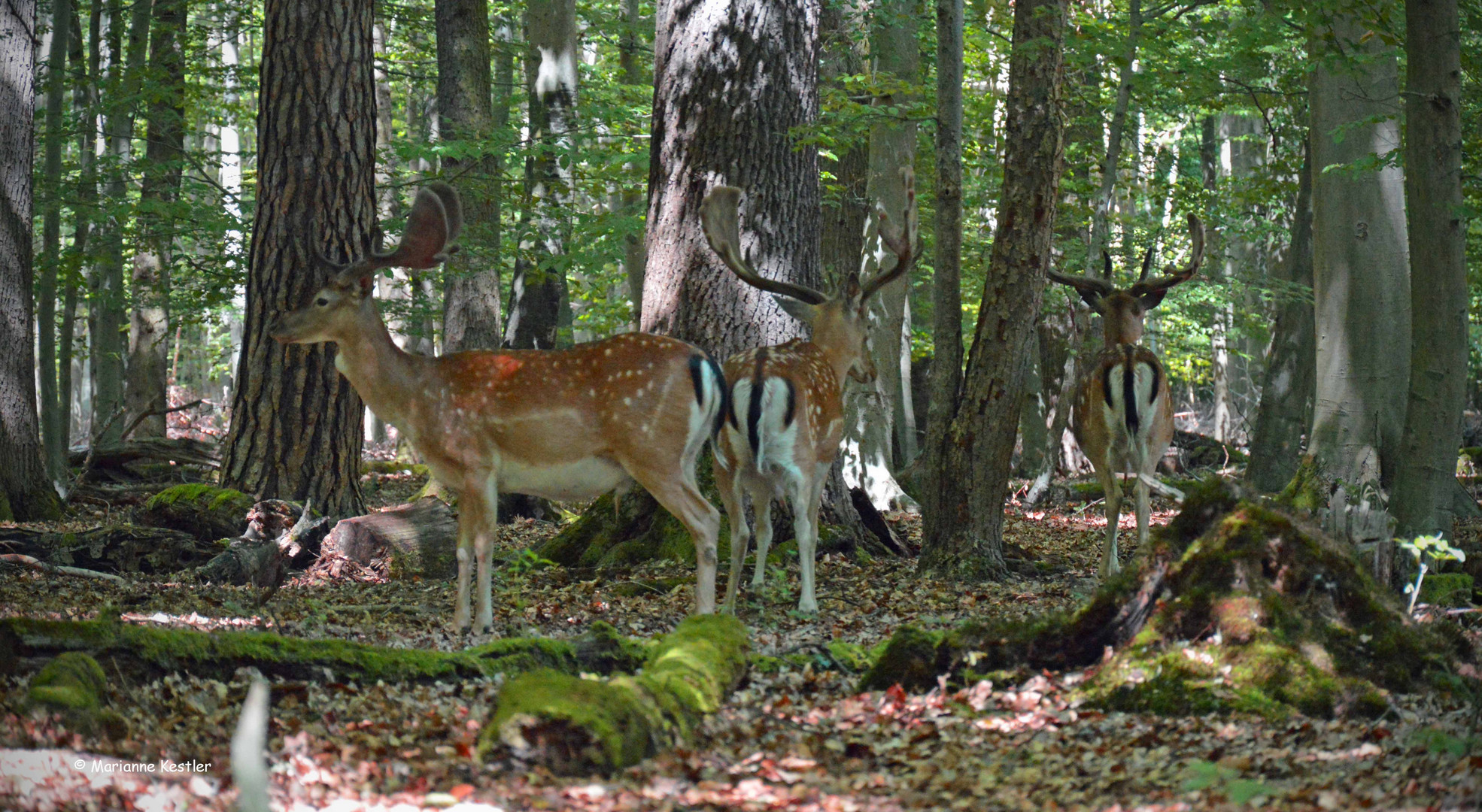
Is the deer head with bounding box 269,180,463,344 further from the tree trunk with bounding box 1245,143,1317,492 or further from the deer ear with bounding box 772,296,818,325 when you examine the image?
the tree trunk with bounding box 1245,143,1317,492

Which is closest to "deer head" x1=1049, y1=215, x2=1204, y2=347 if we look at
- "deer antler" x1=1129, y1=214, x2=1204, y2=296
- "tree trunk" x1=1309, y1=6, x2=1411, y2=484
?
"deer antler" x1=1129, y1=214, x2=1204, y2=296

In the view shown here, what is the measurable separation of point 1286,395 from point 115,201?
12.7m

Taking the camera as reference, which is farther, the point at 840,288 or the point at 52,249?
the point at 52,249

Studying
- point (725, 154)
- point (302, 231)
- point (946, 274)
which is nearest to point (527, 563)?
point (302, 231)

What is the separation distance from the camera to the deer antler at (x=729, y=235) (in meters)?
7.86

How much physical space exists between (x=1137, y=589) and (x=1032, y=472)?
12838 millimetres

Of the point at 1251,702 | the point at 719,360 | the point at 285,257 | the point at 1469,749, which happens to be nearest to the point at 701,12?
the point at 719,360

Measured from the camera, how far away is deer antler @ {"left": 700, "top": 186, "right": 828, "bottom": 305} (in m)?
7.86

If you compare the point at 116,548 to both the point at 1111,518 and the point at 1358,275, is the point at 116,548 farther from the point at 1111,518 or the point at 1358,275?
the point at 1358,275

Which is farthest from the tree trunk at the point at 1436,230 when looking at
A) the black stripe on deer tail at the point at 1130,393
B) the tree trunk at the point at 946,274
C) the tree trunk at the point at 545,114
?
the tree trunk at the point at 545,114

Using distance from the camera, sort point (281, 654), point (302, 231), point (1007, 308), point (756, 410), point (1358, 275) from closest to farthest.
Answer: point (281, 654) < point (756, 410) < point (1007, 308) < point (302, 231) < point (1358, 275)

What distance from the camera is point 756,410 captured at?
721 centimetres

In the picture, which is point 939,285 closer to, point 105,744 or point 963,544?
point 963,544

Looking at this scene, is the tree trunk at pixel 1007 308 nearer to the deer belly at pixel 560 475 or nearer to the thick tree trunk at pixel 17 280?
the deer belly at pixel 560 475
